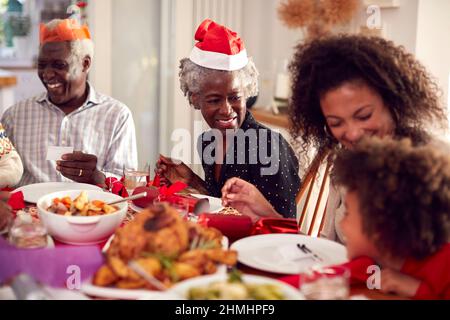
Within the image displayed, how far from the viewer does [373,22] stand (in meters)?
2.24

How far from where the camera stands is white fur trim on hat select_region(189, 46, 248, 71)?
1888 mm

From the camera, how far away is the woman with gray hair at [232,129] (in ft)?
5.84

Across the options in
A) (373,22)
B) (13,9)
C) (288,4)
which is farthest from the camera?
(13,9)

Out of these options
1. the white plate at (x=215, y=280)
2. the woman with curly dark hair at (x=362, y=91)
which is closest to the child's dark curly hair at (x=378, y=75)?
the woman with curly dark hair at (x=362, y=91)

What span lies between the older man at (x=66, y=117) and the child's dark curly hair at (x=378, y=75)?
1.06 meters

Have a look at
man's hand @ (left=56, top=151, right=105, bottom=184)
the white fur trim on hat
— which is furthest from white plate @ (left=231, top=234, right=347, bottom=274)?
the white fur trim on hat

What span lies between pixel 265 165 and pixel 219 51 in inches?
16.8

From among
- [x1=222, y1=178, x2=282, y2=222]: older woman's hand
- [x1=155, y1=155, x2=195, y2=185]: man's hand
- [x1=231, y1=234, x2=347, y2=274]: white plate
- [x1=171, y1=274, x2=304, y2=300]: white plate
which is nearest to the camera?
[x1=171, y1=274, x2=304, y2=300]: white plate

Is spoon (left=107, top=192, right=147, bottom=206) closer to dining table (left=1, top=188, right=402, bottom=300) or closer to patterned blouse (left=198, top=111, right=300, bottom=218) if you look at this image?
dining table (left=1, top=188, right=402, bottom=300)

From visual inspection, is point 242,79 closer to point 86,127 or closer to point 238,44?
point 238,44

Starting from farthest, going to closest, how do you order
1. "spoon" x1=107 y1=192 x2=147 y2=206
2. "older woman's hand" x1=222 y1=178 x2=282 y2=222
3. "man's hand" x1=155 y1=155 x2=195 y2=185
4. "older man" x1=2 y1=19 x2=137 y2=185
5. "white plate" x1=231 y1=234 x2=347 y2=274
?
"older man" x1=2 y1=19 x2=137 y2=185, "man's hand" x1=155 y1=155 x2=195 y2=185, "older woman's hand" x1=222 y1=178 x2=282 y2=222, "spoon" x1=107 y1=192 x2=147 y2=206, "white plate" x1=231 y1=234 x2=347 y2=274

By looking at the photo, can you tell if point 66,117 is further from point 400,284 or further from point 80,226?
point 400,284

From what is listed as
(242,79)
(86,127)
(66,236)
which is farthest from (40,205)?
(86,127)
